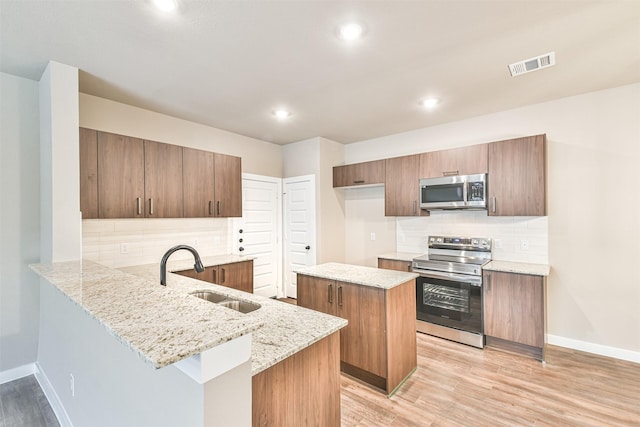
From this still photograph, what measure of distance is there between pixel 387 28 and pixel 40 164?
3.24 m

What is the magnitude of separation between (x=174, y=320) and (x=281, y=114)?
3.10 metres

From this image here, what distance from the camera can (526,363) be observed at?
2875mm

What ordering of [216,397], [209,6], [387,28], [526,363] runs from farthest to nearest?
[526,363]
[387,28]
[209,6]
[216,397]

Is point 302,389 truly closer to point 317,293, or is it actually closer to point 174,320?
point 174,320

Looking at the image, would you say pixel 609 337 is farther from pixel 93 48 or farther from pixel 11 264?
pixel 11 264

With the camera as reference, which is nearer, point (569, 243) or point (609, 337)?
point (609, 337)

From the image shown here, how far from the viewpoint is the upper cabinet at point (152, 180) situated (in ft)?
9.13

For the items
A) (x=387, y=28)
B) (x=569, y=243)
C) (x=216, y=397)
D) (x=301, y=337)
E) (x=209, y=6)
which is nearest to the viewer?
(x=216, y=397)

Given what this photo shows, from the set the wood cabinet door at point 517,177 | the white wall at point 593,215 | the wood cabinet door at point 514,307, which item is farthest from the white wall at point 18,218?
the white wall at point 593,215

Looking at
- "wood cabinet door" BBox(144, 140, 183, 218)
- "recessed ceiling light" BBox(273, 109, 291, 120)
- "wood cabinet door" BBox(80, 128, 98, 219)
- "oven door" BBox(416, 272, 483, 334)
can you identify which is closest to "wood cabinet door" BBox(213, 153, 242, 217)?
"wood cabinet door" BBox(144, 140, 183, 218)

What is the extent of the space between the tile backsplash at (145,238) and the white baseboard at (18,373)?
104 cm

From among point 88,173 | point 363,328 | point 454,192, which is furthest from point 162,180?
point 454,192

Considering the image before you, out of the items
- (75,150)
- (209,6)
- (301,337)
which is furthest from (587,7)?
(75,150)

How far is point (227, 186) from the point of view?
397 cm
